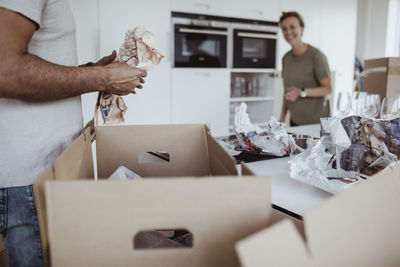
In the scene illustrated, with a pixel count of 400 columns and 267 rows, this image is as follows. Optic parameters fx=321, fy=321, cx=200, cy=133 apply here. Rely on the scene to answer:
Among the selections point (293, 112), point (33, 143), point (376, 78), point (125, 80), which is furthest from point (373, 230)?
point (293, 112)

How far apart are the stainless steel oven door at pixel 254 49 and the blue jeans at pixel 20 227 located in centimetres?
235

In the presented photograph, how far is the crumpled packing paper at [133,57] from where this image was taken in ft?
2.60

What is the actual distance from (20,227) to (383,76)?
1.69m

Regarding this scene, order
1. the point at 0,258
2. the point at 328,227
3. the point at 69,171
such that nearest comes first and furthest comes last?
1. the point at 328,227
2. the point at 69,171
3. the point at 0,258

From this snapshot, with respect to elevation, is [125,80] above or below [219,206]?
above

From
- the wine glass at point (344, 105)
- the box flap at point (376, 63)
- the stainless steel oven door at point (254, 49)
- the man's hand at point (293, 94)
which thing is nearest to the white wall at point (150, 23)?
the stainless steel oven door at point (254, 49)

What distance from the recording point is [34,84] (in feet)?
2.10

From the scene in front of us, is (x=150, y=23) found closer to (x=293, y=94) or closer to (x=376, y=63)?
(x=293, y=94)

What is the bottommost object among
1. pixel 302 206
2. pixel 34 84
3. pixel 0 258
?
pixel 0 258

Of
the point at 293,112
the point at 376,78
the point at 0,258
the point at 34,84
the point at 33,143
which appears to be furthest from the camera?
the point at 293,112

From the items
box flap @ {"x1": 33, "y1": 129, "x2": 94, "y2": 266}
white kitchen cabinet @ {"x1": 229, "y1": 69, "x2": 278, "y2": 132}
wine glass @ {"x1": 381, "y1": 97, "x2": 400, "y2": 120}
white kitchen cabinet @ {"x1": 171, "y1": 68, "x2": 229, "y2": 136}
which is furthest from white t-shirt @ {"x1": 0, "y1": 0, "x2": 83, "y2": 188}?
white kitchen cabinet @ {"x1": 229, "y1": 69, "x2": 278, "y2": 132}

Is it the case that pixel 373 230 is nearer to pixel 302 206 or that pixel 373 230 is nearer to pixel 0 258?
pixel 302 206

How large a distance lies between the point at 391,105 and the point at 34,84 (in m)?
1.22

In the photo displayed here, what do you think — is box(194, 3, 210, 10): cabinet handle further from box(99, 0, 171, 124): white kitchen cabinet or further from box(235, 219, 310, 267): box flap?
box(235, 219, 310, 267): box flap
